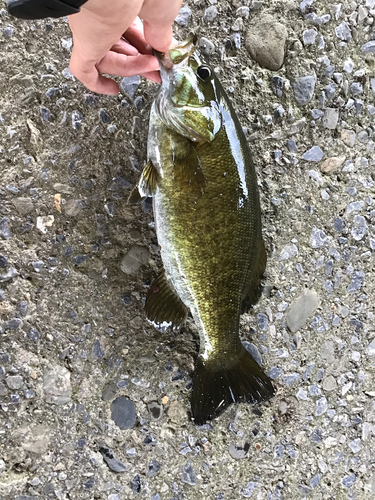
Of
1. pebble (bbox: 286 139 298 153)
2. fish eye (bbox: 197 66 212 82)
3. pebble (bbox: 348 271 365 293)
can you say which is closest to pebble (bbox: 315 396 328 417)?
pebble (bbox: 348 271 365 293)

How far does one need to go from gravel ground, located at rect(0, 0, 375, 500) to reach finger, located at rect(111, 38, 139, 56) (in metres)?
0.23

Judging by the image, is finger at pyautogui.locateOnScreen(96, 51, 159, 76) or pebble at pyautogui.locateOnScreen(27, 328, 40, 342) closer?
finger at pyautogui.locateOnScreen(96, 51, 159, 76)

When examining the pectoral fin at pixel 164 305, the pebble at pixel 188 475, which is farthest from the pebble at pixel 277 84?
the pebble at pixel 188 475

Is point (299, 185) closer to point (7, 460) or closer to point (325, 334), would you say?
point (325, 334)

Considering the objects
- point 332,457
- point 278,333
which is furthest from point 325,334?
point 332,457

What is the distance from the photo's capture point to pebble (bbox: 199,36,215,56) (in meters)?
1.81

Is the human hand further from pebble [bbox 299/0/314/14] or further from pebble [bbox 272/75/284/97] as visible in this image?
pebble [bbox 299/0/314/14]

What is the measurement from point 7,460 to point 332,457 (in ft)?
5.01

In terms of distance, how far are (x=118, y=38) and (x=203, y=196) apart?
592 millimetres

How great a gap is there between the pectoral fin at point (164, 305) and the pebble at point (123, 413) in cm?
42

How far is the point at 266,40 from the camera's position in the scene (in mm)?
1853

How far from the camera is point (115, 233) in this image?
5.85 ft

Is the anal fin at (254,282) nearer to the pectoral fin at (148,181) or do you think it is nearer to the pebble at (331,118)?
the pectoral fin at (148,181)

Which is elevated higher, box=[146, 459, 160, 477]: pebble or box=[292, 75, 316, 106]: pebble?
box=[292, 75, 316, 106]: pebble
